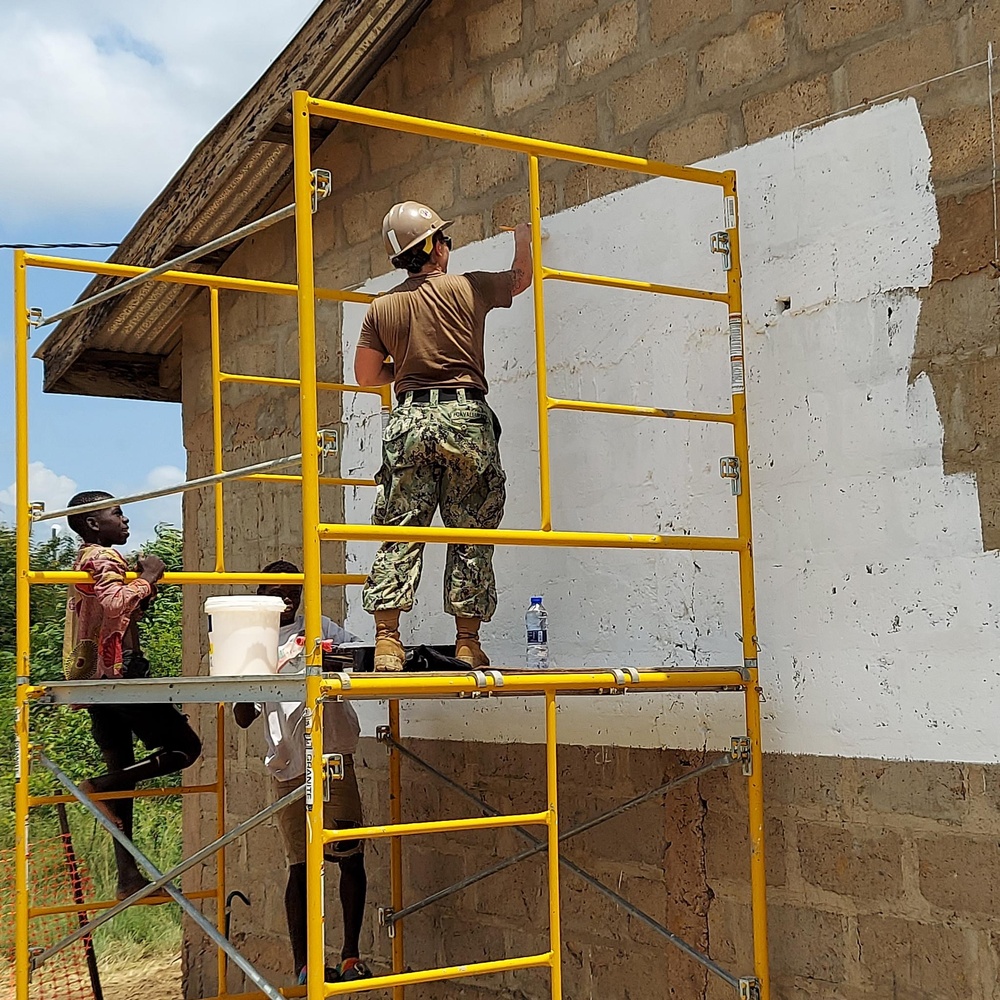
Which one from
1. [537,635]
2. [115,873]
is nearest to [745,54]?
[537,635]

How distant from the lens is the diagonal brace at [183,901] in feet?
14.4

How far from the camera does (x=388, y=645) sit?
4531 mm

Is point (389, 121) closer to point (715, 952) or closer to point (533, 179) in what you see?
point (533, 179)

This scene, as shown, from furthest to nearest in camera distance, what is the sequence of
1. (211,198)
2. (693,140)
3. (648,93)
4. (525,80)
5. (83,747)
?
(83,747) < (211,198) < (525,80) < (648,93) < (693,140)

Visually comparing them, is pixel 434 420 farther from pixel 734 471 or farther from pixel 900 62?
pixel 900 62

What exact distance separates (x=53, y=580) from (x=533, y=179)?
231 cm

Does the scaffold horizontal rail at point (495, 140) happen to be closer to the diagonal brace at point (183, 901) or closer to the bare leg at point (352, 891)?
the diagonal brace at point (183, 901)

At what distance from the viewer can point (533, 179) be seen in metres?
4.51

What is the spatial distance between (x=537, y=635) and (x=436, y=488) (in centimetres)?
85

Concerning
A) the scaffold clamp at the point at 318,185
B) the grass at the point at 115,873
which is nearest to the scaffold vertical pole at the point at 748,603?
the scaffold clamp at the point at 318,185

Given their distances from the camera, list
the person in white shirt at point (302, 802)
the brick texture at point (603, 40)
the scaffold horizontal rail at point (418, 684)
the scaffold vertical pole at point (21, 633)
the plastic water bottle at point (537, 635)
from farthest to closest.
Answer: the person in white shirt at point (302, 802) < the brick texture at point (603, 40) < the plastic water bottle at point (537, 635) < the scaffold vertical pole at point (21, 633) < the scaffold horizontal rail at point (418, 684)

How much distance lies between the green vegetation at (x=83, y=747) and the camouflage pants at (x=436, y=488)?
5.73 m

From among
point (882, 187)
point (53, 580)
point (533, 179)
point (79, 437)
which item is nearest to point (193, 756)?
point (53, 580)

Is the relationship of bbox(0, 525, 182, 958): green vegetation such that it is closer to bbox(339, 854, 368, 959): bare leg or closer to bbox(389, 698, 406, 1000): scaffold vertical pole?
bbox(389, 698, 406, 1000): scaffold vertical pole
